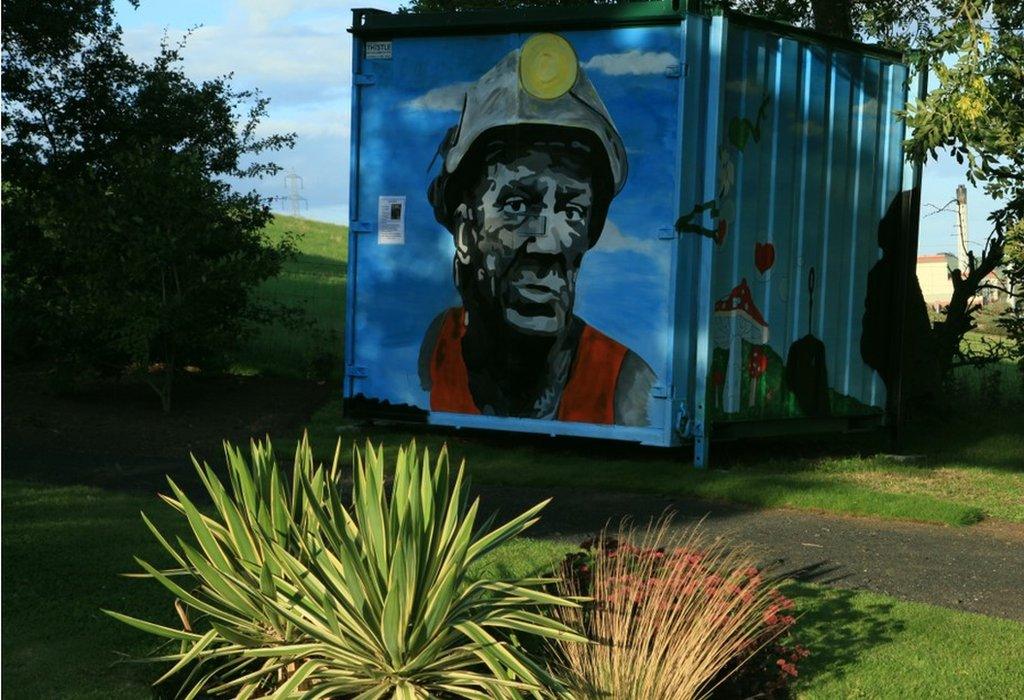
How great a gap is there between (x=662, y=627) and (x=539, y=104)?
7.16m

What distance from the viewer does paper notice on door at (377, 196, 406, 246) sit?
12.3 metres

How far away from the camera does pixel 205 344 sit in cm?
1422

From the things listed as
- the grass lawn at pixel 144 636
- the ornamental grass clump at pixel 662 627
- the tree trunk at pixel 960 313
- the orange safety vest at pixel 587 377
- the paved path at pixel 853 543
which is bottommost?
the grass lawn at pixel 144 636

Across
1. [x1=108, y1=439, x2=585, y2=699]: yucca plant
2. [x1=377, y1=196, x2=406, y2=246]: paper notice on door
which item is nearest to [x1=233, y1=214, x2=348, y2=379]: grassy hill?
[x1=377, y1=196, x2=406, y2=246]: paper notice on door

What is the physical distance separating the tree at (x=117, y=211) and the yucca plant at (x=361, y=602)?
30.4ft

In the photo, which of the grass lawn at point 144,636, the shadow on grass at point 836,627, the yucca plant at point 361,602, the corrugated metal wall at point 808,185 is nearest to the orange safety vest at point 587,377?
the corrugated metal wall at point 808,185

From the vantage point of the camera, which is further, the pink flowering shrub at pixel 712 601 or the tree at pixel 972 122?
the tree at pixel 972 122

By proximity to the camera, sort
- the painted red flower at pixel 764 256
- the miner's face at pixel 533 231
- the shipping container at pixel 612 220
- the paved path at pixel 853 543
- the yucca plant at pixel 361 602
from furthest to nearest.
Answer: the painted red flower at pixel 764 256 < the miner's face at pixel 533 231 < the shipping container at pixel 612 220 < the paved path at pixel 853 543 < the yucca plant at pixel 361 602

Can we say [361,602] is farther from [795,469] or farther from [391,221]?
[391,221]

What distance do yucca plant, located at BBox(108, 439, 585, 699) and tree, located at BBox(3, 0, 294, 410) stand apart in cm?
927

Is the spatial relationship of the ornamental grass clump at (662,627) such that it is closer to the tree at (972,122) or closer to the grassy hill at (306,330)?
the tree at (972,122)

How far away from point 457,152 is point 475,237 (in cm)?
78

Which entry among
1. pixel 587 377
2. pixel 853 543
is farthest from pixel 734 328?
pixel 853 543

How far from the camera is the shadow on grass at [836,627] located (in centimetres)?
590
